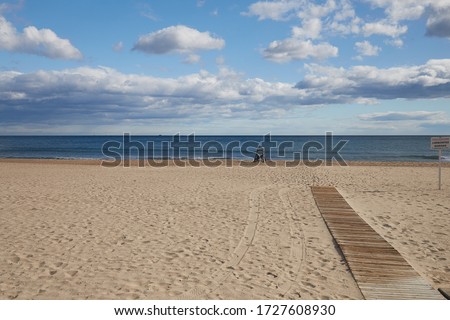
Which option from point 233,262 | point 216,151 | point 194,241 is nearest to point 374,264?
point 233,262

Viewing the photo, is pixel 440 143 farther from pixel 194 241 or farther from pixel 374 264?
pixel 194 241

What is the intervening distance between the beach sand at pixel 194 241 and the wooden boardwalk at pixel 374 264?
20 centimetres

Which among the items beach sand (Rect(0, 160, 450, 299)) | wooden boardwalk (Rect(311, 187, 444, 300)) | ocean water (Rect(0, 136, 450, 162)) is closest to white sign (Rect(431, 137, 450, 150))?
beach sand (Rect(0, 160, 450, 299))

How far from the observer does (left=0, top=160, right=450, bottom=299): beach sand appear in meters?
5.04

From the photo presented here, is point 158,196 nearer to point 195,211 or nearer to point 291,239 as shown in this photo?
point 195,211

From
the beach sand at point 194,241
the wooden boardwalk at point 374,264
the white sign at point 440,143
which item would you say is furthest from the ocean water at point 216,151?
the wooden boardwalk at point 374,264

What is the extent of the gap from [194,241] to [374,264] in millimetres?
3414

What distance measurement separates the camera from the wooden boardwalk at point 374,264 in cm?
481

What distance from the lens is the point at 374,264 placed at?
580 cm

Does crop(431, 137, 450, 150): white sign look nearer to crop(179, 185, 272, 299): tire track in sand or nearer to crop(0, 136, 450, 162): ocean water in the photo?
crop(179, 185, 272, 299): tire track in sand

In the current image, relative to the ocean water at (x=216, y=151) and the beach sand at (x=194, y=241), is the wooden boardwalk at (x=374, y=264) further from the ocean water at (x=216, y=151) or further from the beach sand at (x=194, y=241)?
the ocean water at (x=216, y=151)

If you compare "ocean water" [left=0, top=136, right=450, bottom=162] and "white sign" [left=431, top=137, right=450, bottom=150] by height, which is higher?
"white sign" [left=431, top=137, right=450, bottom=150]

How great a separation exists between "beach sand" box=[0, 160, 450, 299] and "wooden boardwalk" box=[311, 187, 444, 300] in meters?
0.20
